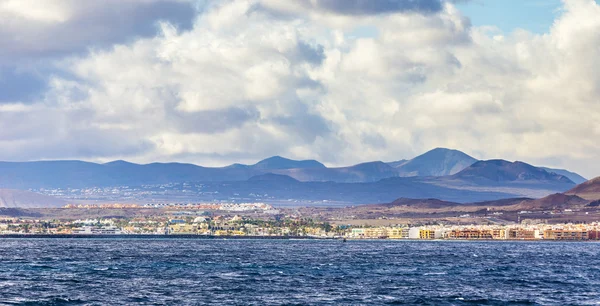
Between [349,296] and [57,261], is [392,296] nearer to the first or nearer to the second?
[349,296]

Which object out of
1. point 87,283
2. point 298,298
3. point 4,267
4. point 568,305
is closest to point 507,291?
point 568,305

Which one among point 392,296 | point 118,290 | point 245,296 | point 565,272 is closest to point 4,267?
point 118,290

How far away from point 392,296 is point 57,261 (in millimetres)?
92190

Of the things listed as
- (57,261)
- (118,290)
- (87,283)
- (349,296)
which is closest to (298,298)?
(349,296)

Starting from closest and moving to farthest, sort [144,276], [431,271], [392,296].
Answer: [392,296] < [144,276] < [431,271]

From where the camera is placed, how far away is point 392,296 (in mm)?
119812

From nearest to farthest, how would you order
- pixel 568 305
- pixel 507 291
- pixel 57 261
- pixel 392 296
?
pixel 568 305
pixel 392 296
pixel 507 291
pixel 57 261

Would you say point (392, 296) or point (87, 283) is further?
point (87, 283)

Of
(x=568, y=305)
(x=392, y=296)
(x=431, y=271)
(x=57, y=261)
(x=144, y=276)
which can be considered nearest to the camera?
(x=568, y=305)

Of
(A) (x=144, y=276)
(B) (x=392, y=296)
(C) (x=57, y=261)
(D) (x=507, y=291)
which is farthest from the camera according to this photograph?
(C) (x=57, y=261)

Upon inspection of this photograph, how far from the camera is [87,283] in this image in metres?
134

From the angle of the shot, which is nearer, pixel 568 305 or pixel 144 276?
pixel 568 305

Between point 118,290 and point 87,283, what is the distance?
11528mm

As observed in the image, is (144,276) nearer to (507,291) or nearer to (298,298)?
(298,298)
